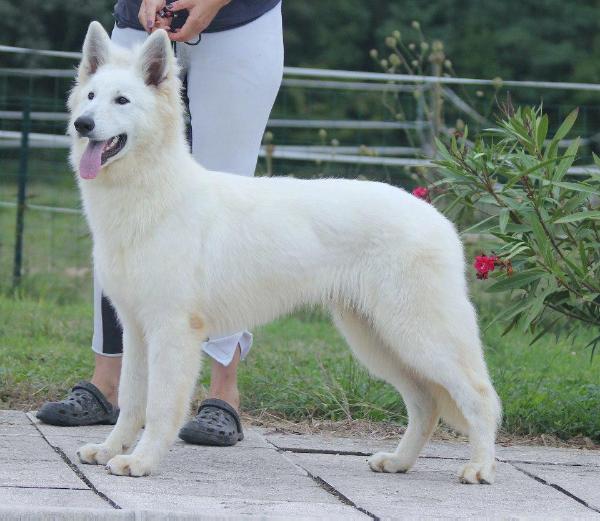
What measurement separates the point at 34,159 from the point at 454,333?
6622 millimetres

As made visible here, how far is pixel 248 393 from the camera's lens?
5.23 metres

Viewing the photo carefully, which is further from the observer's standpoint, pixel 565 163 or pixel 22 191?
pixel 22 191

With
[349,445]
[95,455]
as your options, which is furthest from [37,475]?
[349,445]

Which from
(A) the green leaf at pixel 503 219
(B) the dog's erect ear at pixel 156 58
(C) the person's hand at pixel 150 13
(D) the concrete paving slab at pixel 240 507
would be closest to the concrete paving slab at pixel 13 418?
(D) the concrete paving slab at pixel 240 507

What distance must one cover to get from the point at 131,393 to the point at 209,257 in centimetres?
59

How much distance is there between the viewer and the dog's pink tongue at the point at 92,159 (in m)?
3.82

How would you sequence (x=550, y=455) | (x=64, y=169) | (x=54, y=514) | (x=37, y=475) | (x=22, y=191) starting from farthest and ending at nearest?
(x=64, y=169) → (x=22, y=191) → (x=550, y=455) → (x=37, y=475) → (x=54, y=514)

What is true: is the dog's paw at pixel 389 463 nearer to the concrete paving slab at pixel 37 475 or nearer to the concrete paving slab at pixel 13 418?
the concrete paving slab at pixel 37 475

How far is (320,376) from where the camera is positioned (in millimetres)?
5512

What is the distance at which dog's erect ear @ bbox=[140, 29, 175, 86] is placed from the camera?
3902mm

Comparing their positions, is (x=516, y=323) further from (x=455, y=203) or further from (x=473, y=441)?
(x=473, y=441)

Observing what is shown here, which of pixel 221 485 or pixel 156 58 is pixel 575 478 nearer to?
pixel 221 485

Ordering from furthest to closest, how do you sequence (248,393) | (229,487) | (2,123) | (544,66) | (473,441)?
1. (544,66)
2. (2,123)
3. (248,393)
4. (473,441)
5. (229,487)

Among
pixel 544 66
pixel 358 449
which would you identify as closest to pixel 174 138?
pixel 358 449
